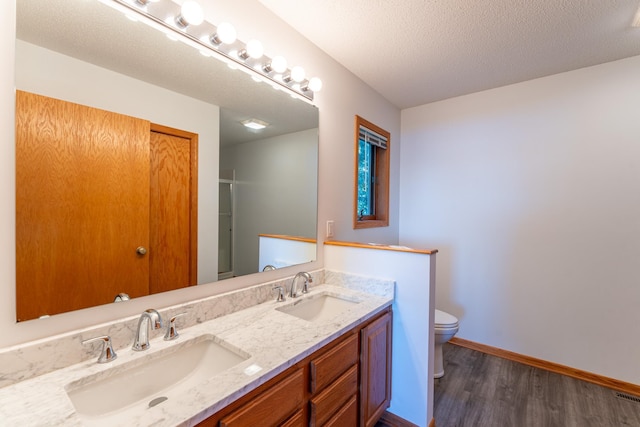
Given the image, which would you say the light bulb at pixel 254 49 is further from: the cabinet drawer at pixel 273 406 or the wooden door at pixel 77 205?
the cabinet drawer at pixel 273 406

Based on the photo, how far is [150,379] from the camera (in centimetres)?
98

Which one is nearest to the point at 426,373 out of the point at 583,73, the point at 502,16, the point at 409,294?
the point at 409,294

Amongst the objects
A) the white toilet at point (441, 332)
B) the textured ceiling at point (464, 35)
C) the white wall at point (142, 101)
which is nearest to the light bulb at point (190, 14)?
the white wall at point (142, 101)

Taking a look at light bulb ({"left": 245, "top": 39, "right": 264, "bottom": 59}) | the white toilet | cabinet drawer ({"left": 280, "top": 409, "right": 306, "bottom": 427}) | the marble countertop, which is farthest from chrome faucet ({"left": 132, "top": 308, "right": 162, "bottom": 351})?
the white toilet

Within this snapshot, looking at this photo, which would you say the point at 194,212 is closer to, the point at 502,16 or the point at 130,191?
the point at 130,191

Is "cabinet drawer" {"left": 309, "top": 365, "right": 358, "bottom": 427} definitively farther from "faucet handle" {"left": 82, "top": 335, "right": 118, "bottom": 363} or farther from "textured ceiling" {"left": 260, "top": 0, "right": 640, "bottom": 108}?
"textured ceiling" {"left": 260, "top": 0, "right": 640, "bottom": 108}

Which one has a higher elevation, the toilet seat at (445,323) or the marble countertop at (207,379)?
the marble countertop at (207,379)

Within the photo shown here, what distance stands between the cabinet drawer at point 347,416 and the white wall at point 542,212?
1.81m

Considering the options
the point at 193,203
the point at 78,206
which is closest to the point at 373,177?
the point at 193,203

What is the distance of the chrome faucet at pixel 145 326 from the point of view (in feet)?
3.26

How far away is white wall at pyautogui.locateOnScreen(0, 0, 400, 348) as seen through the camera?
832mm

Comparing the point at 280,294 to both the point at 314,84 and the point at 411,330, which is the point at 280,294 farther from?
the point at 314,84

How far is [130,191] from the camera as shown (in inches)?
42.4

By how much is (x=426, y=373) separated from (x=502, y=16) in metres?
2.12
